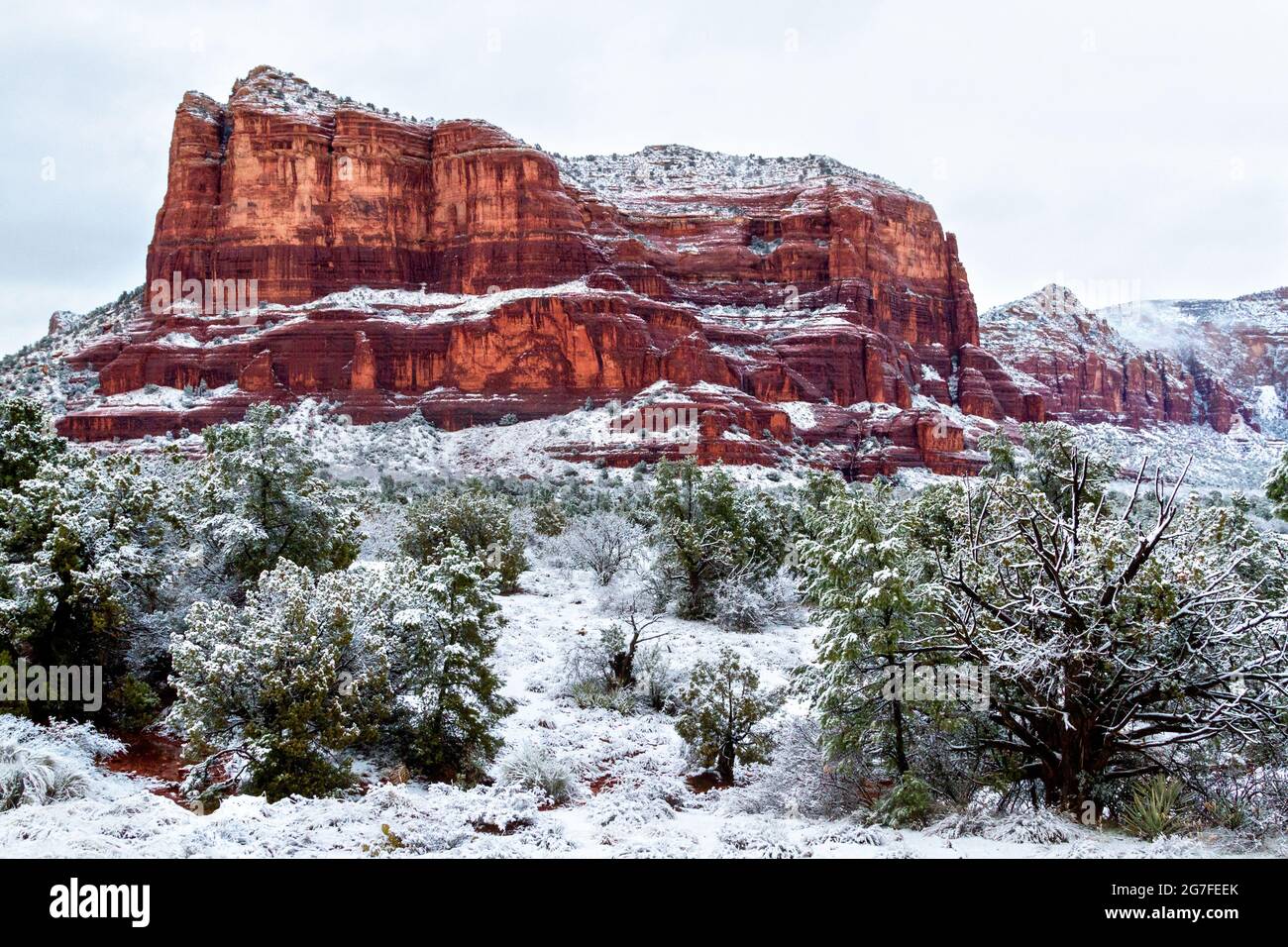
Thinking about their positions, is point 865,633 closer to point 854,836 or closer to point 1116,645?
point 854,836

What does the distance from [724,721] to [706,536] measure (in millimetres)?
9890

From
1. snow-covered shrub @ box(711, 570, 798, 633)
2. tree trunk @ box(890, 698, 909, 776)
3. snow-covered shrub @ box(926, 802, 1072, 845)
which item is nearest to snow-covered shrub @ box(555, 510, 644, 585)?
snow-covered shrub @ box(711, 570, 798, 633)

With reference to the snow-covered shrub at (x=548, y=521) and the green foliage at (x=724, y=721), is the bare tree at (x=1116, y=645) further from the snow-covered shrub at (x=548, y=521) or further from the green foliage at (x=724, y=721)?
the snow-covered shrub at (x=548, y=521)

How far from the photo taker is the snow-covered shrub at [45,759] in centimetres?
797

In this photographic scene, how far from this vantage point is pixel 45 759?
8820 millimetres

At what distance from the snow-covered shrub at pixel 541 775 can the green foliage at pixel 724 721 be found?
1.96 meters

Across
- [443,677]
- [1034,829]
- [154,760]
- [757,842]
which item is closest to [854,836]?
[757,842]

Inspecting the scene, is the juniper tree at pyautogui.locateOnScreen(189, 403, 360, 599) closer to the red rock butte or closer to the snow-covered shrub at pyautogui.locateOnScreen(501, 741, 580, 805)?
the snow-covered shrub at pyautogui.locateOnScreen(501, 741, 580, 805)

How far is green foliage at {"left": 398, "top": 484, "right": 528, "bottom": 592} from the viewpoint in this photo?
23.3 meters

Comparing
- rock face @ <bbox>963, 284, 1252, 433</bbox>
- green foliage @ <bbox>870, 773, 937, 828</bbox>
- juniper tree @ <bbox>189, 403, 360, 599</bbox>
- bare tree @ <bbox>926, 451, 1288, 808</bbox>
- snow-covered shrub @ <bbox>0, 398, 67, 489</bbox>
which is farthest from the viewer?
rock face @ <bbox>963, 284, 1252, 433</bbox>

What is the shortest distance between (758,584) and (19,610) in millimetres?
16018

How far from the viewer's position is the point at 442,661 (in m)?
10.4

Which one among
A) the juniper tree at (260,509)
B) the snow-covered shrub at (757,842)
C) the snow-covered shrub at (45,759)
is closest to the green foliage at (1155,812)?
the snow-covered shrub at (757,842)

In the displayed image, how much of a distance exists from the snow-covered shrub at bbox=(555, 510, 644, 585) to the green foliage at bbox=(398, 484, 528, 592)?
2433 mm
